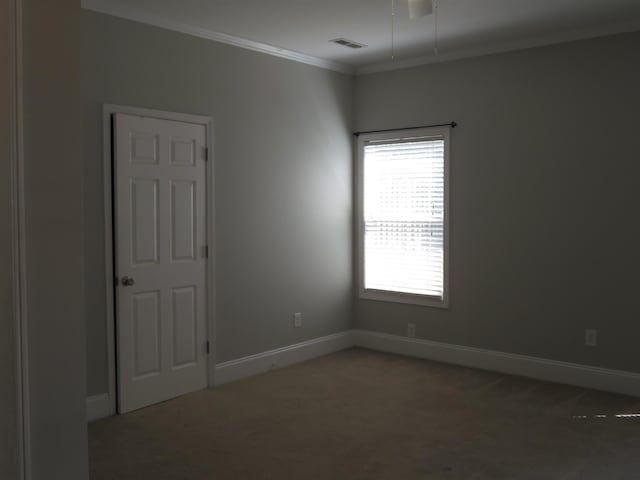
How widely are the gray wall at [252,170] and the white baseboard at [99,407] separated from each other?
54 millimetres

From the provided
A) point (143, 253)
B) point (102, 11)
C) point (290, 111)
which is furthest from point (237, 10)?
point (143, 253)

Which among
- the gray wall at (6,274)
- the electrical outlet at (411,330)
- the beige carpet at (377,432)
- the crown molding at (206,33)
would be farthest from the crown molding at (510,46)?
the gray wall at (6,274)

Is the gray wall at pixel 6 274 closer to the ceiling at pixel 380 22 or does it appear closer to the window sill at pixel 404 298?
the ceiling at pixel 380 22

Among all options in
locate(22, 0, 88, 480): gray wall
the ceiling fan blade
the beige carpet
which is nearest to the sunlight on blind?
the beige carpet

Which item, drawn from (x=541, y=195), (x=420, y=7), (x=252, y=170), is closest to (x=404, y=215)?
(x=541, y=195)

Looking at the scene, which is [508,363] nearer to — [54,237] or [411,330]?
[411,330]

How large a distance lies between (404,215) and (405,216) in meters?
0.02

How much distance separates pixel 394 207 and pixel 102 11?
10.1ft

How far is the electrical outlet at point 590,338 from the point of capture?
15.9ft

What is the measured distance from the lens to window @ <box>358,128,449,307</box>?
564 centimetres

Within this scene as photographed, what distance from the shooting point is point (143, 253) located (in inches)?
174

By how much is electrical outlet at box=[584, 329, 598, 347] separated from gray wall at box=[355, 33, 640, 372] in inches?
1.6

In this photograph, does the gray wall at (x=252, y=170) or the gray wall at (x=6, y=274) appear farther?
the gray wall at (x=252, y=170)

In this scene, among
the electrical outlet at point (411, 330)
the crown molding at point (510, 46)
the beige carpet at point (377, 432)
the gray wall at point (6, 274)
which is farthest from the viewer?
the electrical outlet at point (411, 330)
